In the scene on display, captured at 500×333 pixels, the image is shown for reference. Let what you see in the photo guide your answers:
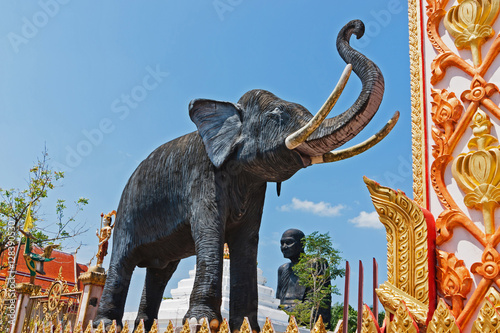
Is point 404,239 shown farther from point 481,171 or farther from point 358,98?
point 358,98

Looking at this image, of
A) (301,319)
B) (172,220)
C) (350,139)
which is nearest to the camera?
(350,139)

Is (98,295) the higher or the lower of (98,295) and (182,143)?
the lower

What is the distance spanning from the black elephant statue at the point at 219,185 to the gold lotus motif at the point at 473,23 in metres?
1.05

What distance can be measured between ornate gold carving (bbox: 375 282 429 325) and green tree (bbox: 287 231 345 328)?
7.11m

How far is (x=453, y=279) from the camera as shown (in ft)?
7.80

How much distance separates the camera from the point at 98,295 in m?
7.32

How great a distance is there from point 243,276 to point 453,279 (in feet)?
9.44

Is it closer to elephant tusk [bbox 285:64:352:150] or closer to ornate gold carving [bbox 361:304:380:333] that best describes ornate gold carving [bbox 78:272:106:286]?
elephant tusk [bbox 285:64:352:150]

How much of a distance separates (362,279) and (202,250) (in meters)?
2.15

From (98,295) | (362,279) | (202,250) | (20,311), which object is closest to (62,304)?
(98,295)

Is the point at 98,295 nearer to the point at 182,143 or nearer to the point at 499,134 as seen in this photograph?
the point at 182,143

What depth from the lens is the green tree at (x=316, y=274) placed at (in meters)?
9.61

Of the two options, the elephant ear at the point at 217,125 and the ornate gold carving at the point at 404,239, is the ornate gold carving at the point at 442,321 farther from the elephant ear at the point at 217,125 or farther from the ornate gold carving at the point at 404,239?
the elephant ear at the point at 217,125

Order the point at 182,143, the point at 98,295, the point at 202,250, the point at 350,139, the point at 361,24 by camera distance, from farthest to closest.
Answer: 1. the point at 98,295
2. the point at 182,143
3. the point at 202,250
4. the point at 350,139
5. the point at 361,24
